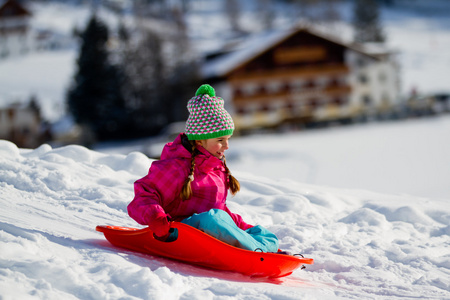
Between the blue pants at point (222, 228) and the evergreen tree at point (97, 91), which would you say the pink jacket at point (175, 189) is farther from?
the evergreen tree at point (97, 91)

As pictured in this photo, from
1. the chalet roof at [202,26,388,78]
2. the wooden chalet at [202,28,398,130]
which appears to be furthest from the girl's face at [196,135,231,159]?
the chalet roof at [202,26,388,78]

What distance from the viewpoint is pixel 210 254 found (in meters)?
3.74

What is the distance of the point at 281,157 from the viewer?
23328 mm

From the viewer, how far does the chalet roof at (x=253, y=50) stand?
1426 inches

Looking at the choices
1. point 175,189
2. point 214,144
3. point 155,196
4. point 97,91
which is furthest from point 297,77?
point 155,196

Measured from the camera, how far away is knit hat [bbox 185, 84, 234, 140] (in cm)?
392

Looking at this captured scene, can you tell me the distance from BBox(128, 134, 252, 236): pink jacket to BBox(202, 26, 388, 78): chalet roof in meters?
32.2

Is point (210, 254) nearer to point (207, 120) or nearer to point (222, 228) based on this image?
point (222, 228)

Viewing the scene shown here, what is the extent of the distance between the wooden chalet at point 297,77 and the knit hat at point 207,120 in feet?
99.1

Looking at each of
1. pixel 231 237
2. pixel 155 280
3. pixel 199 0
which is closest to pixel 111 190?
pixel 231 237

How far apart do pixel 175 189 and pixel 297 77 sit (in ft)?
117

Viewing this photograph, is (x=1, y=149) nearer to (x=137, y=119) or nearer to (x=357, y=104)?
(x=137, y=119)

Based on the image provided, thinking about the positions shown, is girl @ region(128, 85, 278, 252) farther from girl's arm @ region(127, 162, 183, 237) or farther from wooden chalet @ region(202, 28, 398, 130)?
wooden chalet @ region(202, 28, 398, 130)

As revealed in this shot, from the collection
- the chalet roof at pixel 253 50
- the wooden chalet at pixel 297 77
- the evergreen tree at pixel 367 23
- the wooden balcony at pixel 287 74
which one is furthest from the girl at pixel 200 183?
the evergreen tree at pixel 367 23
